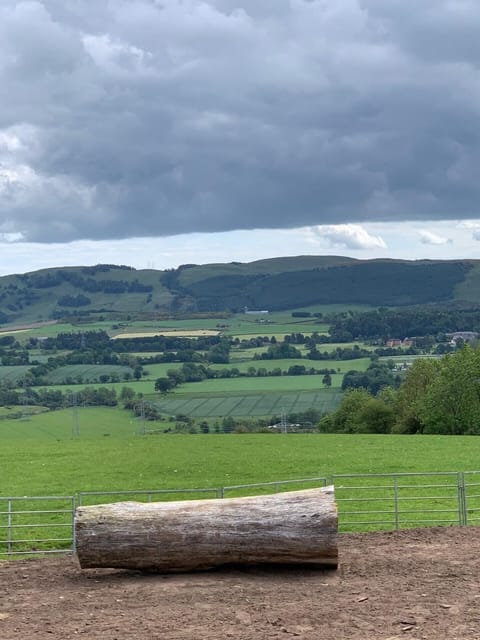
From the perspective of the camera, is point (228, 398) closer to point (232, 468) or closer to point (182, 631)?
point (232, 468)

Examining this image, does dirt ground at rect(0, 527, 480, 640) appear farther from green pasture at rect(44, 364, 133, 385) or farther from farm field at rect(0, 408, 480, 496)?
green pasture at rect(44, 364, 133, 385)

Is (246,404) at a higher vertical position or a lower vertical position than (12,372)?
lower

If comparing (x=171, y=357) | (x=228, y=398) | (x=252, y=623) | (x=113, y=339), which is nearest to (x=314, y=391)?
(x=228, y=398)

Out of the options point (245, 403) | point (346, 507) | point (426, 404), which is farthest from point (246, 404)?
point (346, 507)

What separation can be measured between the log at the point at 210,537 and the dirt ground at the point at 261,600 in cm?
35

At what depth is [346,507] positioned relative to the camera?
27.8 metres

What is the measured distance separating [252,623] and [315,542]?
10.8ft

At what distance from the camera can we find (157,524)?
17188mm

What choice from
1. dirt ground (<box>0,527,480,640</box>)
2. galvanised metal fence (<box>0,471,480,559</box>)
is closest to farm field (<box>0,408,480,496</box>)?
galvanised metal fence (<box>0,471,480,559</box>)

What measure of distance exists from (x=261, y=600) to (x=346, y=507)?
42.1 ft

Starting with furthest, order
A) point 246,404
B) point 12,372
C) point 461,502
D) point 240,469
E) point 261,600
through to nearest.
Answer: point 12,372, point 246,404, point 240,469, point 461,502, point 261,600

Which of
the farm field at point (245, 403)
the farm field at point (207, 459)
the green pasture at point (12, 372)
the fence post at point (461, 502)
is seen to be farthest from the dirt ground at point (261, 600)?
the green pasture at point (12, 372)

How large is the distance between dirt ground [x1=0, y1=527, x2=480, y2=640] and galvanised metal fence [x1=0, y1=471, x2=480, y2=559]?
8.49 feet

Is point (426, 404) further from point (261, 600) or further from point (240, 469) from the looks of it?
point (261, 600)
